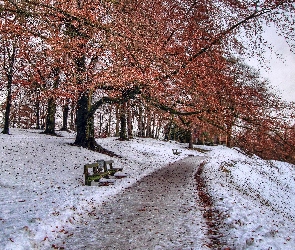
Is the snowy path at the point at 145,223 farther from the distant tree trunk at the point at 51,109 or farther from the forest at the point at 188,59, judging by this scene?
the distant tree trunk at the point at 51,109

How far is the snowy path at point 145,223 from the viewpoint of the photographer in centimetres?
714

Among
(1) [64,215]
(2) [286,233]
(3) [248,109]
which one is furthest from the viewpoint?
(3) [248,109]

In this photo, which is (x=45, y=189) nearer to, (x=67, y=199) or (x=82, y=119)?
(x=67, y=199)

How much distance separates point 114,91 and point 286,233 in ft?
44.1

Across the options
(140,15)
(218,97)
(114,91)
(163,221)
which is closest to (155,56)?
(140,15)

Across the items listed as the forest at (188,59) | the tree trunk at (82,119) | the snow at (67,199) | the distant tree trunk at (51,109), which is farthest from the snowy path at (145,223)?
the distant tree trunk at (51,109)

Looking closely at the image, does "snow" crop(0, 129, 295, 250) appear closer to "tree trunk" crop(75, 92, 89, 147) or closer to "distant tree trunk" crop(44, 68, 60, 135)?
"tree trunk" crop(75, 92, 89, 147)

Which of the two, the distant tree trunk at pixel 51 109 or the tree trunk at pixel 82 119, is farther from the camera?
the distant tree trunk at pixel 51 109

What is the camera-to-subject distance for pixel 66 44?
13992mm

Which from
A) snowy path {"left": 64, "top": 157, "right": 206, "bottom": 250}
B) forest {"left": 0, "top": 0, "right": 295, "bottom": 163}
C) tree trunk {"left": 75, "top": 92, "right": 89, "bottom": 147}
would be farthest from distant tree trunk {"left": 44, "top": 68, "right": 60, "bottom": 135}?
snowy path {"left": 64, "top": 157, "right": 206, "bottom": 250}

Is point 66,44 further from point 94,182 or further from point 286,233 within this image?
point 286,233

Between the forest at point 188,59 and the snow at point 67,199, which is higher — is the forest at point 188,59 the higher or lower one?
the higher one

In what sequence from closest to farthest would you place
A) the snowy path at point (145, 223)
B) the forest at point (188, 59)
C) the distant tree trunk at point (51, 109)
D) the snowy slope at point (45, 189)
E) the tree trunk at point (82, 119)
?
the snowy path at point (145, 223)
the snowy slope at point (45, 189)
the forest at point (188, 59)
the tree trunk at point (82, 119)
the distant tree trunk at point (51, 109)

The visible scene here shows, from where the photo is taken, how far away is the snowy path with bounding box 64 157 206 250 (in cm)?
714
